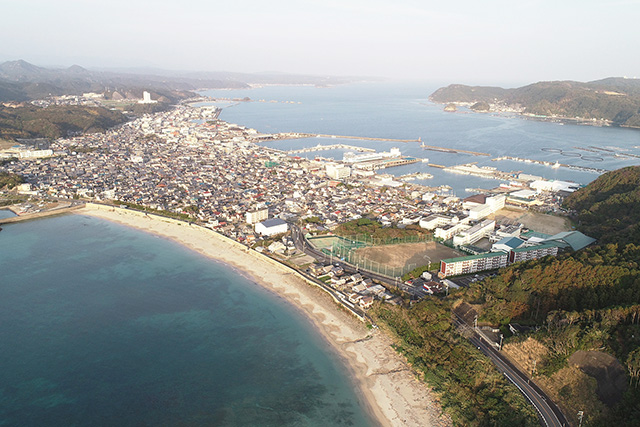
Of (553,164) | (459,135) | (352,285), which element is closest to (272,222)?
(352,285)

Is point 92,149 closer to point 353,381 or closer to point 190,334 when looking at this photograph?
point 190,334

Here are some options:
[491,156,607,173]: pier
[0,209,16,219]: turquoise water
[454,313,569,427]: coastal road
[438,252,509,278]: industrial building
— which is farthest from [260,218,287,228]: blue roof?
[491,156,607,173]: pier

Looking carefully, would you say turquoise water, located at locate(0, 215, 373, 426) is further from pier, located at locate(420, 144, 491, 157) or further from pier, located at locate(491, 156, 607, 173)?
pier, located at locate(420, 144, 491, 157)

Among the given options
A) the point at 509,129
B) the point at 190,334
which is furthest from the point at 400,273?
the point at 509,129

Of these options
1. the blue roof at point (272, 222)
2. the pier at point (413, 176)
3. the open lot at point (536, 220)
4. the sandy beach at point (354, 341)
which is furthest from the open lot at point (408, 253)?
the pier at point (413, 176)

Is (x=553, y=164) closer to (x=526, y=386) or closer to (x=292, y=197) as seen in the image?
(x=292, y=197)

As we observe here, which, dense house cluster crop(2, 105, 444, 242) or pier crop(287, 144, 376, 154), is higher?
pier crop(287, 144, 376, 154)

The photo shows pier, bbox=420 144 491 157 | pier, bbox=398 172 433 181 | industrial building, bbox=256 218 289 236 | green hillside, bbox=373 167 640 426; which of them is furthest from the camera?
pier, bbox=420 144 491 157
